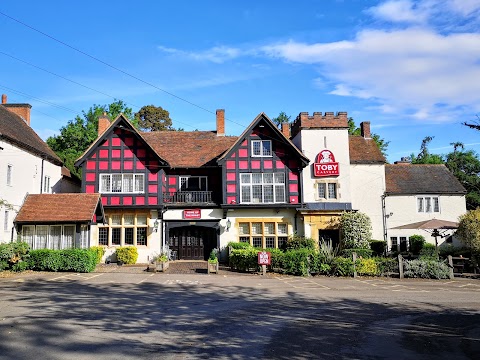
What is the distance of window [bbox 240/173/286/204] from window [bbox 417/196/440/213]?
1104cm

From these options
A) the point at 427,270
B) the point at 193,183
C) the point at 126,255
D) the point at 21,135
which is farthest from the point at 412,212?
the point at 21,135

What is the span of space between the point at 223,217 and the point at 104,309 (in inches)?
636

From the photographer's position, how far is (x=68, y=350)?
7656 mm

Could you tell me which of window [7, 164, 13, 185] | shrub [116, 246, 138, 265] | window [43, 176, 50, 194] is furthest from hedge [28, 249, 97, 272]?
window [43, 176, 50, 194]

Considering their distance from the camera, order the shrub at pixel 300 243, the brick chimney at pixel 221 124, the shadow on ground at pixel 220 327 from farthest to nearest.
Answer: the brick chimney at pixel 221 124, the shrub at pixel 300 243, the shadow on ground at pixel 220 327

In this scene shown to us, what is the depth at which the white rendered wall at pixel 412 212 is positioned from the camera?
100 ft

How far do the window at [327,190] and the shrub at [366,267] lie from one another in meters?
7.77

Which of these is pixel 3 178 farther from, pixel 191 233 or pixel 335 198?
pixel 335 198

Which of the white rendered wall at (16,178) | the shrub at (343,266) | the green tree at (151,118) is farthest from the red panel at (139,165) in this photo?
the green tree at (151,118)

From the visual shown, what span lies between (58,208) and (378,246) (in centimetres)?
1987

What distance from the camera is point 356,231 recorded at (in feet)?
87.2

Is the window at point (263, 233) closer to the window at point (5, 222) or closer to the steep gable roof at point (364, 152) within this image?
the steep gable roof at point (364, 152)

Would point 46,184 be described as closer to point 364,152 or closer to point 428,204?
point 364,152

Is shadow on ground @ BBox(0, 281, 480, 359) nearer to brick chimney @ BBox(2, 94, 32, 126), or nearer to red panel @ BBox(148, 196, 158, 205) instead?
red panel @ BBox(148, 196, 158, 205)
